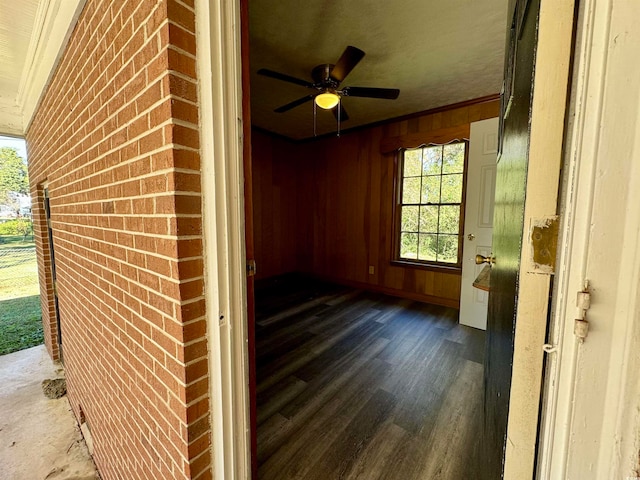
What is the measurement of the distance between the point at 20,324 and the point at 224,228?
5.09 meters

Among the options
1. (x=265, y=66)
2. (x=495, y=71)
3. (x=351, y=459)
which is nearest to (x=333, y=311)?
A: (x=351, y=459)

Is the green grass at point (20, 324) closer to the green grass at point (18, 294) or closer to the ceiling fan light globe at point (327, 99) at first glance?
the green grass at point (18, 294)

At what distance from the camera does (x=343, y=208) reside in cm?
475

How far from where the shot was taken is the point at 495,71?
2.65 m

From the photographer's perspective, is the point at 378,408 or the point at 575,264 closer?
the point at 575,264

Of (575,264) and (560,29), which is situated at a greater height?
(560,29)

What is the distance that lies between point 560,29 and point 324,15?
7.05 ft

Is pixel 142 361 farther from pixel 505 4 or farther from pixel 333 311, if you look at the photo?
pixel 505 4

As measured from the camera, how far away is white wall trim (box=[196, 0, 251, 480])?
0.75 m

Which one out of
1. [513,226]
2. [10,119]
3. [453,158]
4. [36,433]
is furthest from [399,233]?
[10,119]

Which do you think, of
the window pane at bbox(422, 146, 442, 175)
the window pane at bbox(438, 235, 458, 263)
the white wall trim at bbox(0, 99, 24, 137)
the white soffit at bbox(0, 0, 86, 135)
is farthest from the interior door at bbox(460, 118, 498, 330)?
the white wall trim at bbox(0, 99, 24, 137)

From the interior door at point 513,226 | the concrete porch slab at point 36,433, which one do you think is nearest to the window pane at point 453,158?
the interior door at point 513,226

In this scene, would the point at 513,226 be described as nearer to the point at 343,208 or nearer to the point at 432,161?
the point at 432,161

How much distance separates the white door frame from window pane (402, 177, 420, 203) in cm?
375
